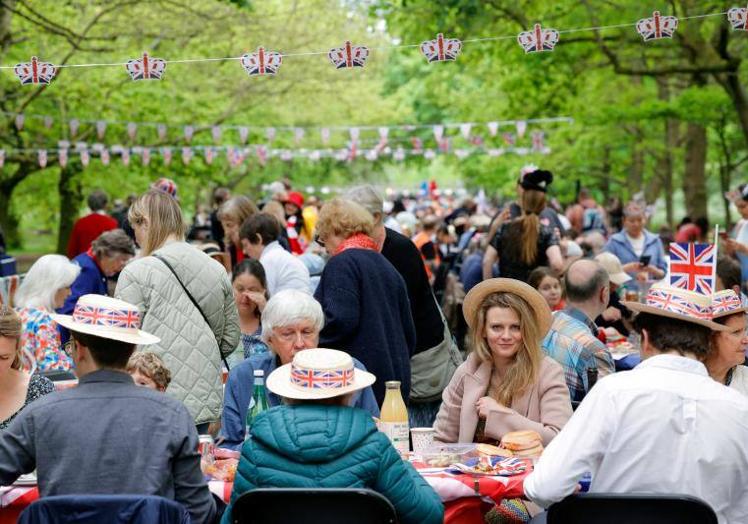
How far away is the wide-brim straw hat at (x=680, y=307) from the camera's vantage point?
4586 millimetres

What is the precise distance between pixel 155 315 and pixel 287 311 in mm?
1199

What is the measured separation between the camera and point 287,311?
19.7ft

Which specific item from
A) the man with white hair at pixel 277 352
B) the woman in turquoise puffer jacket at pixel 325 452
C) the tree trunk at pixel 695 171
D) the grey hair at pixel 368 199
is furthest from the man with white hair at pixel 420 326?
the tree trunk at pixel 695 171

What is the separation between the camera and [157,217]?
7.24m

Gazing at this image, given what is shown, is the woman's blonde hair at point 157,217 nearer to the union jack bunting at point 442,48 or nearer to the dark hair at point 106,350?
the dark hair at point 106,350

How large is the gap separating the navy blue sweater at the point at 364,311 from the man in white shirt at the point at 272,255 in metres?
1.97

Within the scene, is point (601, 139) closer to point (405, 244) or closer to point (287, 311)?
point (405, 244)

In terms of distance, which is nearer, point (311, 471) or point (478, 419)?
point (311, 471)

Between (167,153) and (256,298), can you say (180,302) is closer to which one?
(256,298)

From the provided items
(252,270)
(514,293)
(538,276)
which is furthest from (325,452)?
(538,276)

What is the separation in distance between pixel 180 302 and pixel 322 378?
2.59 metres

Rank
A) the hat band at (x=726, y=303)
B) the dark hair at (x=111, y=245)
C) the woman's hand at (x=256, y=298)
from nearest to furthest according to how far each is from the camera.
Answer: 1. the hat band at (x=726, y=303)
2. the woman's hand at (x=256, y=298)
3. the dark hair at (x=111, y=245)

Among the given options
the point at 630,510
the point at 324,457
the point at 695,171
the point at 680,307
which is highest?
the point at 680,307

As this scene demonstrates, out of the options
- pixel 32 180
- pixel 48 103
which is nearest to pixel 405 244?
pixel 48 103
